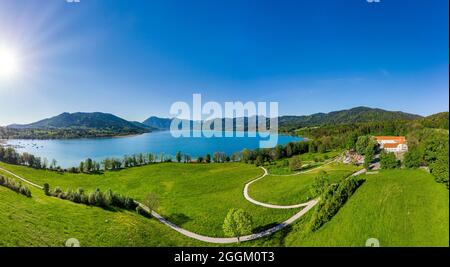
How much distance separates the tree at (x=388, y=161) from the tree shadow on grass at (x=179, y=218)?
1017cm

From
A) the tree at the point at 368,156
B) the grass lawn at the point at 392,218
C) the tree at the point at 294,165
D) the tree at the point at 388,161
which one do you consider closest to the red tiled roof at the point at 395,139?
the tree at the point at 388,161

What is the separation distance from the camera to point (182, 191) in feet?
27.1

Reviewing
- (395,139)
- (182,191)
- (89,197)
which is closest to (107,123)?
(89,197)

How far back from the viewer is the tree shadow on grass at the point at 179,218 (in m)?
7.14

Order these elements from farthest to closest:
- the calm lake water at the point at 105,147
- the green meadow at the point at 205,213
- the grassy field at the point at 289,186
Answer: the grassy field at the point at 289,186, the calm lake water at the point at 105,147, the green meadow at the point at 205,213

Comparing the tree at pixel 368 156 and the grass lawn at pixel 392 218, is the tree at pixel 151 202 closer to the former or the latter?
the grass lawn at pixel 392 218

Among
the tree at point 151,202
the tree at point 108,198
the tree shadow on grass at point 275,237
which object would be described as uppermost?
the tree at point 108,198

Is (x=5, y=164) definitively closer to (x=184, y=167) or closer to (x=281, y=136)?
(x=184, y=167)

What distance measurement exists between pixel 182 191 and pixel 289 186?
18.3 feet

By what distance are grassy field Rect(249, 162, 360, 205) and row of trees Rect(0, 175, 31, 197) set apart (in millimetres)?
7985

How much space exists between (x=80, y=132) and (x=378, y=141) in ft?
61.9

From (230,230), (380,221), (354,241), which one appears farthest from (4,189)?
(380,221)

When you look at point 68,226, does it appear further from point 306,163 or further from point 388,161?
point 388,161
